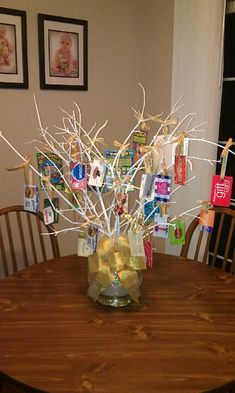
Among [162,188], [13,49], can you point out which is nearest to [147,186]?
[162,188]

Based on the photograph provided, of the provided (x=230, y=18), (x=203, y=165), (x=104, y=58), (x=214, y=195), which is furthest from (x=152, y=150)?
(x=104, y=58)

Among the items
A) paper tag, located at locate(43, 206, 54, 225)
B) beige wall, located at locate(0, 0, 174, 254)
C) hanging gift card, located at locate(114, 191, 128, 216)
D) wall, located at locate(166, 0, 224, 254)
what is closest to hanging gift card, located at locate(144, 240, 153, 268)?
hanging gift card, located at locate(114, 191, 128, 216)

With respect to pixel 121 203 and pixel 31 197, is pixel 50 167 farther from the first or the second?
pixel 121 203

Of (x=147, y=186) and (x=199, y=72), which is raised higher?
(x=199, y=72)

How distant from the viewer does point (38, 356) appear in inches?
43.9

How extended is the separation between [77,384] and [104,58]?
2327mm

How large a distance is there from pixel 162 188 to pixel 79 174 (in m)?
0.30

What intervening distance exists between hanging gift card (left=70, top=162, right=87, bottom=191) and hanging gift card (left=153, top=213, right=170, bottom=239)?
299mm

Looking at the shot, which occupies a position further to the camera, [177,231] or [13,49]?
[13,49]

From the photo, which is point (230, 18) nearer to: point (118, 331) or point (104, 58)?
point (104, 58)

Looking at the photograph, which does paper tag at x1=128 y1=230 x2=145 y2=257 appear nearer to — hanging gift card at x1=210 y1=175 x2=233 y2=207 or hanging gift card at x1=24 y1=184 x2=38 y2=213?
hanging gift card at x1=210 y1=175 x2=233 y2=207

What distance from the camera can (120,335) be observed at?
123cm

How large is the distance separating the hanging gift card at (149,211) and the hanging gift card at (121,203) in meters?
0.12

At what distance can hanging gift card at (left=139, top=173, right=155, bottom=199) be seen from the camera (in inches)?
54.1
